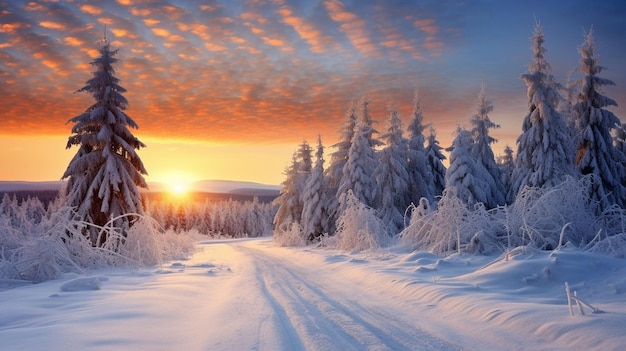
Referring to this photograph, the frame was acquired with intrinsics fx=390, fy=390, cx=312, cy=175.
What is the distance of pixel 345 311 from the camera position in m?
7.14

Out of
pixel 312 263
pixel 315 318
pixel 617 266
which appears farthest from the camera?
pixel 312 263

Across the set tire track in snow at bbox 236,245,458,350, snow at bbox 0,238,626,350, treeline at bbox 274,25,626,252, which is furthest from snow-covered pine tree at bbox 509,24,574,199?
tire track in snow at bbox 236,245,458,350

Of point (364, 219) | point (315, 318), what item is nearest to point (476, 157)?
point (364, 219)

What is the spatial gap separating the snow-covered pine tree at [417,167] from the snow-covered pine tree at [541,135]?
23.9 feet

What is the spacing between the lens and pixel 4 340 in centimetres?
460

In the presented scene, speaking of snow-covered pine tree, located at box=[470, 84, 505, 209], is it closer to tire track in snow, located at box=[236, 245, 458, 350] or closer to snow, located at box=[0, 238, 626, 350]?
snow, located at box=[0, 238, 626, 350]

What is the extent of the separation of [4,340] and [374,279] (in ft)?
26.7

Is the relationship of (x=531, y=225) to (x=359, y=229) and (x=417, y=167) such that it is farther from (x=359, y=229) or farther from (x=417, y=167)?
(x=417, y=167)

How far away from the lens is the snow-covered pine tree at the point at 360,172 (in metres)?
28.2

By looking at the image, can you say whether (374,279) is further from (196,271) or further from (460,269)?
(196,271)

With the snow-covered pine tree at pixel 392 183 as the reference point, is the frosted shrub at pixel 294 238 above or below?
below

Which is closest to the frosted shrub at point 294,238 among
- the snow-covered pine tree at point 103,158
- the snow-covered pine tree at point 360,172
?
the snow-covered pine tree at point 360,172

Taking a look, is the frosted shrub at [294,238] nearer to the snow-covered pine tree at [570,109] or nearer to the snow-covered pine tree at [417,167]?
the snow-covered pine tree at [417,167]

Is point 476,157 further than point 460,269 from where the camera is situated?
Yes
